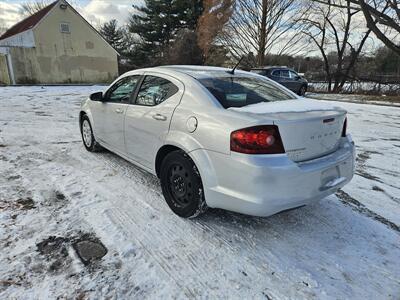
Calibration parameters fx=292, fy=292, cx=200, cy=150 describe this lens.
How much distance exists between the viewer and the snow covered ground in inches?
83.7

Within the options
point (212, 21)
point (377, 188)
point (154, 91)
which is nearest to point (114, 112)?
point (154, 91)

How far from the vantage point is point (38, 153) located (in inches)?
198

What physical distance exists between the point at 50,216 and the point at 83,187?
736 mm

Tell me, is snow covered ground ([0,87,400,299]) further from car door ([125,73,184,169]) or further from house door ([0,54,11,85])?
house door ([0,54,11,85])

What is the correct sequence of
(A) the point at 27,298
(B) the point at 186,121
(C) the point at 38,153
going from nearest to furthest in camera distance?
1. (A) the point at 27,298
2. (B) the point at 186,121
3. (C) the point at 38,153

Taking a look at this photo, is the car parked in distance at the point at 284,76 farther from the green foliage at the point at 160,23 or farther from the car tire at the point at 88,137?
the green foliage at the point at 160,23

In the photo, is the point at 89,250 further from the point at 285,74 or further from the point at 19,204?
the point at 285,74

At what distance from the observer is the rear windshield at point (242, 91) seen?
9.53 feet

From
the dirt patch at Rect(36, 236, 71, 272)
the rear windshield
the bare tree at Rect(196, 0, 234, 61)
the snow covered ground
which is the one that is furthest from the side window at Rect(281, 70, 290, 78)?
the dirt patch at Rect(36, 236, 71, 272)

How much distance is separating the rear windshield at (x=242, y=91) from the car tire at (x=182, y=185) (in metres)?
0.69

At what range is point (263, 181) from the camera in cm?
230

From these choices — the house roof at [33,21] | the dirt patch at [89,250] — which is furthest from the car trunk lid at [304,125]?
the house roof at [33,21]

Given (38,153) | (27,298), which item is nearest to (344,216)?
(27,298)

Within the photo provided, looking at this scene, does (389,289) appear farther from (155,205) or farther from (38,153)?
(38,153)
